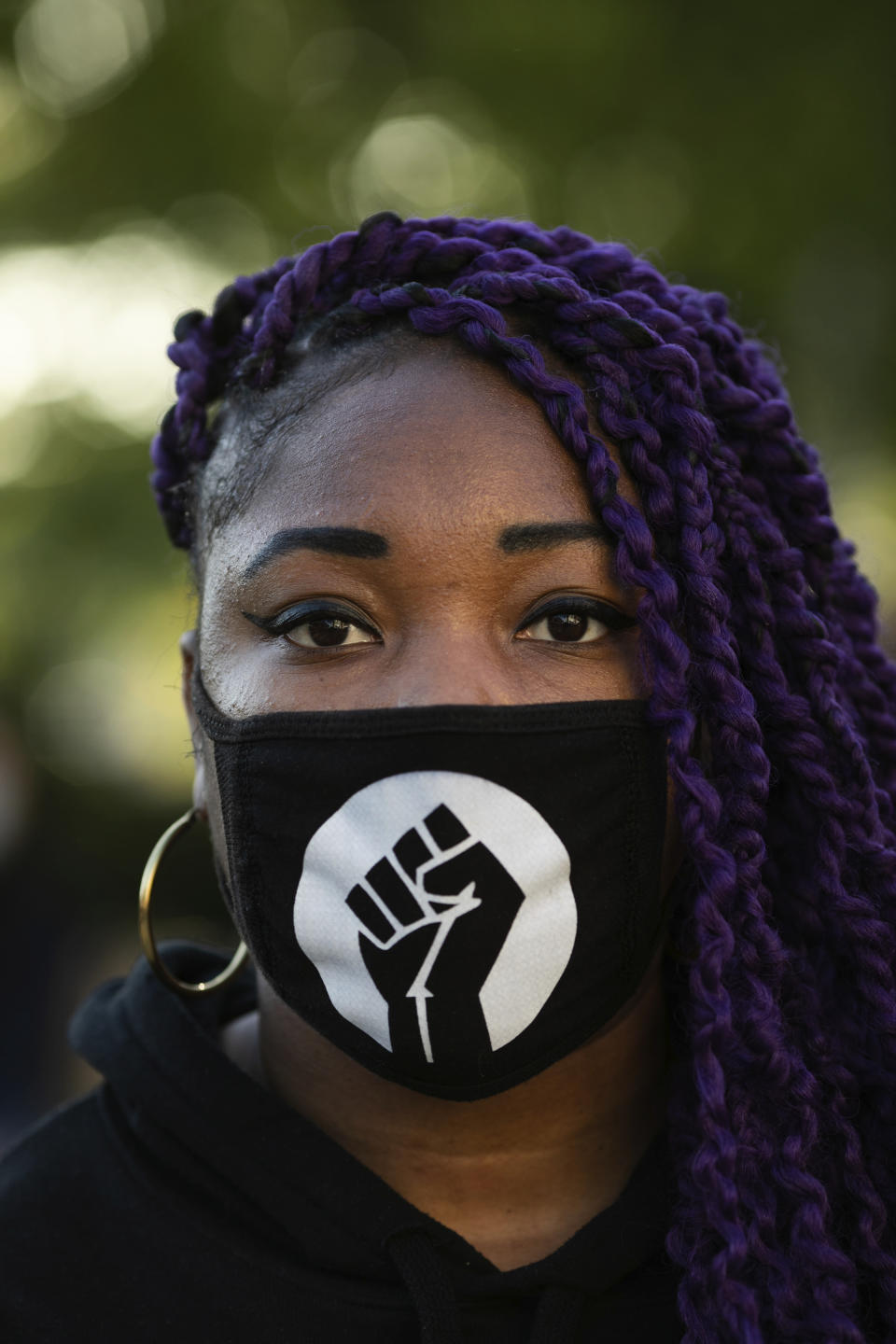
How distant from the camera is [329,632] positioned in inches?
77.5

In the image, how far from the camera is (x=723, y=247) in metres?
6.49

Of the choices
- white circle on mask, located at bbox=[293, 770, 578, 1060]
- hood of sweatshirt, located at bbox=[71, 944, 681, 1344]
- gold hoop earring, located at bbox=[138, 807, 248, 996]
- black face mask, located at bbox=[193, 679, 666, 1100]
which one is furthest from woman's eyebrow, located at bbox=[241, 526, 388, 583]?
hood of sweatshirt, located at bbox=[71, 944, 681, 1344]

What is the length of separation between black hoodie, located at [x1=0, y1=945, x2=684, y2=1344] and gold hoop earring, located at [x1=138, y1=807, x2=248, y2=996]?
132 millimetres

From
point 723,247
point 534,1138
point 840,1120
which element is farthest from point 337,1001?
point 723,247

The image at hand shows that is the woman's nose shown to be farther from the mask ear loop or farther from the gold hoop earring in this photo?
the gold hoop earring

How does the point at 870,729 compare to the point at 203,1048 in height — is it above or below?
above

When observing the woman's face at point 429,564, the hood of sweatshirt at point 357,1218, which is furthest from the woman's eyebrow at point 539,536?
the hood of sweatshirt at point 357,1218

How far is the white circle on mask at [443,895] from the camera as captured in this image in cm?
173

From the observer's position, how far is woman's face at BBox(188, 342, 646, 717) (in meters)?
1.87

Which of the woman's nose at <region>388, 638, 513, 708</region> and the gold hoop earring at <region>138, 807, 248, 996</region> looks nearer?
the woman's nose at <region>388, 638, 513, 708</region>

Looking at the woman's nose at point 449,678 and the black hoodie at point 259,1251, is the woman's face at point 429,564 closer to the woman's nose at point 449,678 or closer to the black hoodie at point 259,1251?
the woman's nose at point 449,678

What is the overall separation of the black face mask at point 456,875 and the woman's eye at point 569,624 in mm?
130

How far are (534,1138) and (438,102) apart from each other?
583cm

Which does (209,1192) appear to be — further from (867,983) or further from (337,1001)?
(867,983)
